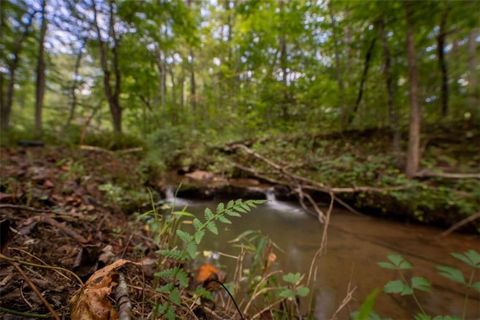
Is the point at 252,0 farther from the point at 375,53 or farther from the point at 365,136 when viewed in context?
the point at 365,136

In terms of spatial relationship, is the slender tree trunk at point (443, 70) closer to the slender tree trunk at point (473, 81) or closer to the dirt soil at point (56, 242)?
the slender tree trunk at point (473, 81)

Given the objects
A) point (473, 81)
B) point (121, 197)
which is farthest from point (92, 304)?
point (473, 81)

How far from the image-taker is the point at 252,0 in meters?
6.30

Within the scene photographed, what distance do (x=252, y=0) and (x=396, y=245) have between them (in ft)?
21.4

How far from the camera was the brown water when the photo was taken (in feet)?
7.75

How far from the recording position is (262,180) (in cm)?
717

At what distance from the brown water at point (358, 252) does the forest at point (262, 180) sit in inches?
1.0

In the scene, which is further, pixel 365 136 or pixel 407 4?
pixel 365 136

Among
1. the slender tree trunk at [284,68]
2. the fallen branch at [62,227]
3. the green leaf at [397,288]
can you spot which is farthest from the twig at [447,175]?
the slender tree trunk at [284,68]

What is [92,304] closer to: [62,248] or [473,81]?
[62,248]

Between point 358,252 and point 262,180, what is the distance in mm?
3914

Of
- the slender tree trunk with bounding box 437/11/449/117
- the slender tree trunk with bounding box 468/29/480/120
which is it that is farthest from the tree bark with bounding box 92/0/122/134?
the slender tree trunk with bounding box 468/29/480/120

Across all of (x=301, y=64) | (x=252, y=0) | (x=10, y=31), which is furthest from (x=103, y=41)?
(x=301, y=64)

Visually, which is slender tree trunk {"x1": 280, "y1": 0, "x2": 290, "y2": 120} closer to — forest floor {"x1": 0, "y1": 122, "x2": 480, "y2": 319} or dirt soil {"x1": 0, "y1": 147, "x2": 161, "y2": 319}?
forest floor {"x1": 0, "y1": 122, "x2": 480, "y2": 319}
